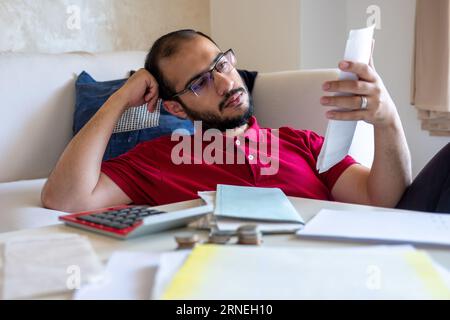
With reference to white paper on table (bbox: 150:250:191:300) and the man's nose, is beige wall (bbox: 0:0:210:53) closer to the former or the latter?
the man's nose

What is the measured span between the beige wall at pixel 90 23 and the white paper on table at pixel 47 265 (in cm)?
158

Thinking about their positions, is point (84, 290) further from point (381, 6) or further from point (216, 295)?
point (381, 6)

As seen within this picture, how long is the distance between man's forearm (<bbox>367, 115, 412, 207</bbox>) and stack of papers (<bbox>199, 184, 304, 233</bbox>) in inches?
11.9

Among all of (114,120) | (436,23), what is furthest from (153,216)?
(436,23)

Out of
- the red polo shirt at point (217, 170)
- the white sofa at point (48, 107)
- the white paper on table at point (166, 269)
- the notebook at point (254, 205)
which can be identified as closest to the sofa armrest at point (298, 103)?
the white sofa at point (48, 107)

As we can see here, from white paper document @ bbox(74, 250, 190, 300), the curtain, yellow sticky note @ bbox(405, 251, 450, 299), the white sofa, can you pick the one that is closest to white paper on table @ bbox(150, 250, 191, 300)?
white paper document @ bbox(74, 250, 190, 300)

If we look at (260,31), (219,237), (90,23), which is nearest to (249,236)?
(219,237)

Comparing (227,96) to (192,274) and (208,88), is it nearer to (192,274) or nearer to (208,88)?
(208,88)

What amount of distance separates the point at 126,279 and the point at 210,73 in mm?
854

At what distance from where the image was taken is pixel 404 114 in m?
2.64

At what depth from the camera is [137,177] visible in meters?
1.33

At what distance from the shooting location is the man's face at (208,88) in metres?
1.36

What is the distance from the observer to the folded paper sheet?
51 centimetres

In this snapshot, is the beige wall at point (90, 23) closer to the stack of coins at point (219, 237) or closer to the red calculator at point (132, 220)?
the red calculator at point (132, 220)
